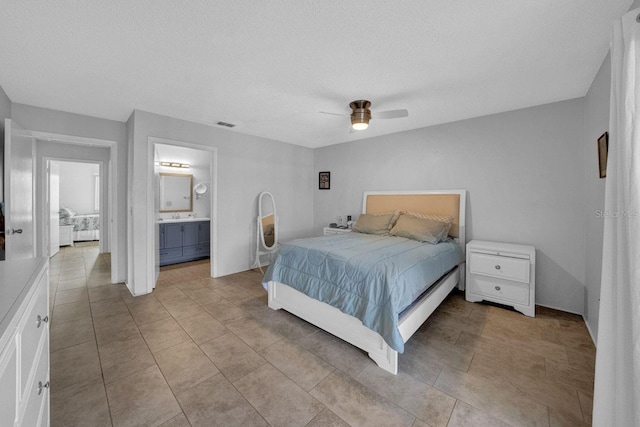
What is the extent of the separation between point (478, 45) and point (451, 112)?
1.48 metres

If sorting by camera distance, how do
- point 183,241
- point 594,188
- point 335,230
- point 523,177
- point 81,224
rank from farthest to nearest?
point 81,224 → point 183,241 → point 335,230 → point 523,177 → point 594,188

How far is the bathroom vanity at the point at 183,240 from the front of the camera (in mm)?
4816

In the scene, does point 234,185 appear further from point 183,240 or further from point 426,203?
point 426,203

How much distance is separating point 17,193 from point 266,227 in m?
2.99

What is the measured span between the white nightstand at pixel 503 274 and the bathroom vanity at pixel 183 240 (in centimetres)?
485

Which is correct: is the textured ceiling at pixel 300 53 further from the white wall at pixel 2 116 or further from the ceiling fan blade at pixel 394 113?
the ceiling fan blade at pixel 394 113

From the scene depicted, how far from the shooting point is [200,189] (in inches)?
234

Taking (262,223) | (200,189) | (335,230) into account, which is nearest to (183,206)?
(200,189)

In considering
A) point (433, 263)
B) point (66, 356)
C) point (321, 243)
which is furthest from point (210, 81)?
point (433, 263)

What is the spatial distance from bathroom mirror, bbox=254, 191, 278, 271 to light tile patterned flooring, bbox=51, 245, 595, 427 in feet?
5.42

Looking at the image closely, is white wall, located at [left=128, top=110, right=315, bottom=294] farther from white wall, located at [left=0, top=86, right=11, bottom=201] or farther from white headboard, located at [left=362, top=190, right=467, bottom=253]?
white headboard, located at [left=362, top=190, right=467, bottom=253]

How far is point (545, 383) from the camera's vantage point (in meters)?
1.79

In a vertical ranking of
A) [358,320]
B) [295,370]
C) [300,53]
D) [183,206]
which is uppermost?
[300,53]

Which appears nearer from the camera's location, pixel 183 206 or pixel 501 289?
pixel 501 289
